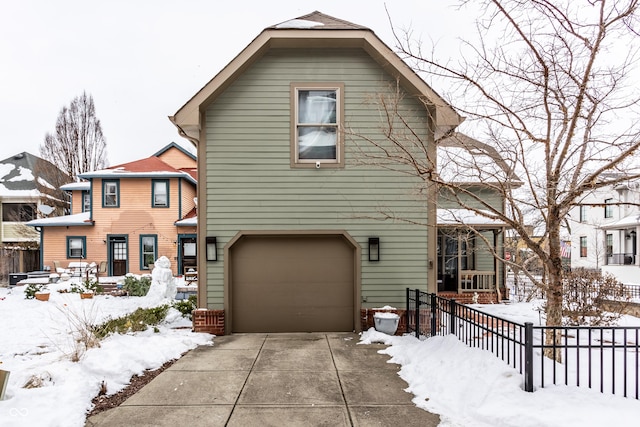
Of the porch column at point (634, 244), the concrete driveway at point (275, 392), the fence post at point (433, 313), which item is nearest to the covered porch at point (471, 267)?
the fence post at point (433, 313)

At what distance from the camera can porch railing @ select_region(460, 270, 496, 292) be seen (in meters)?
13.2

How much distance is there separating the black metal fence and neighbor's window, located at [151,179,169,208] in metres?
13.9

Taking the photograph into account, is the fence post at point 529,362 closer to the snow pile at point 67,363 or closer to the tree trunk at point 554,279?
the tree trunk at point 554,279

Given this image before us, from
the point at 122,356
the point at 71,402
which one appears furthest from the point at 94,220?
the point at 71,402

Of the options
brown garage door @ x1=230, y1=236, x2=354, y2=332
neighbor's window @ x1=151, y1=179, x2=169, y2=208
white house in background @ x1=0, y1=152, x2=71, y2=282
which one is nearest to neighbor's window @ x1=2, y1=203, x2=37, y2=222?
white house in background @ x1=0, y1=152, x2=71, y2=282

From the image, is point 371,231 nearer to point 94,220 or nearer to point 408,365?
point 408,365

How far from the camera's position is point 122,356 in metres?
5.43

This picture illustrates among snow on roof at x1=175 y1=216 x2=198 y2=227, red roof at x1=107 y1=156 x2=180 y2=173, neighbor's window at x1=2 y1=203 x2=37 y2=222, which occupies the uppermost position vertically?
red roof at x1=107 y1=156 x2=180 y2=173

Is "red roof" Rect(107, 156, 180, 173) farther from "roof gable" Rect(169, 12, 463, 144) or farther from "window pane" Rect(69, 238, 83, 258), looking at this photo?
"roof gable" Rect(169, 12, 463, 144)

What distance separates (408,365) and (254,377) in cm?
230

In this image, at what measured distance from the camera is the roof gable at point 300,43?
734cm

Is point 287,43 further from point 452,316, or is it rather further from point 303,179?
point 452,316

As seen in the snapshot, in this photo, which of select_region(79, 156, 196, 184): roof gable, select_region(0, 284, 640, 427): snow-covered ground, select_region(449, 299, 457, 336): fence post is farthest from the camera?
select_region(79, 156, 196, 184): roof gable

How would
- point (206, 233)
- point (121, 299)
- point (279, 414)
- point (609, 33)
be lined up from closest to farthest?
1. point (279, 414)
2. point (609, 33)
3. point (206, 233)
4. point (121, 299)
